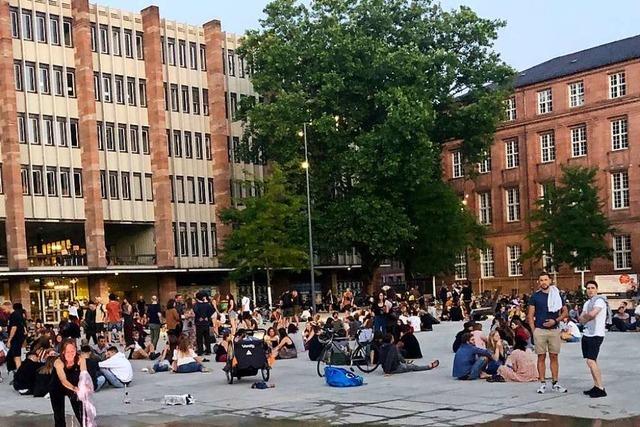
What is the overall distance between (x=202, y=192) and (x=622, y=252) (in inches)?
1211

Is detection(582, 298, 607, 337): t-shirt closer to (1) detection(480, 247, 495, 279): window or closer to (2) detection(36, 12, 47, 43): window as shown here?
(2) detection(36, 12, 47, 43): window

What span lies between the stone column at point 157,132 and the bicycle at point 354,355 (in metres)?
38.5

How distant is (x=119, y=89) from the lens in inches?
2265

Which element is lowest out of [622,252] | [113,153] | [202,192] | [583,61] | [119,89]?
[622,252]

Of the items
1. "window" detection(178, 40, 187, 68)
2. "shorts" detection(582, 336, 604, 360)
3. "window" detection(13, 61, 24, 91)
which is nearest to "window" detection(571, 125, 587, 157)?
"window" detection(178, 40, 187, 68)

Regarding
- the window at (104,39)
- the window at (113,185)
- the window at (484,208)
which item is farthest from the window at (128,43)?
the window at (484,208)

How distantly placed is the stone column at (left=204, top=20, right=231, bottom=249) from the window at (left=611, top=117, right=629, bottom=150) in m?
27.9

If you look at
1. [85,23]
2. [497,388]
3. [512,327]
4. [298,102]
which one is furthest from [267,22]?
[497,388]

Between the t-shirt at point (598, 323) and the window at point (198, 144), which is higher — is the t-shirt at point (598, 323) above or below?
below

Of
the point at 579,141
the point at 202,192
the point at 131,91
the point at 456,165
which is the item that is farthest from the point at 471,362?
the point at 456,165

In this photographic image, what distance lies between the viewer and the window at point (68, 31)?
55.1m

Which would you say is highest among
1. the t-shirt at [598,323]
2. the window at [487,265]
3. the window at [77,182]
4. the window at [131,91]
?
the window at [131,91]

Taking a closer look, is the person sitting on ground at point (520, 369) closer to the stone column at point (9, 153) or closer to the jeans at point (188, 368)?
the jeans at point (188, 368)

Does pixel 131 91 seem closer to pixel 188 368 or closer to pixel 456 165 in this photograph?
pixel 456 165
